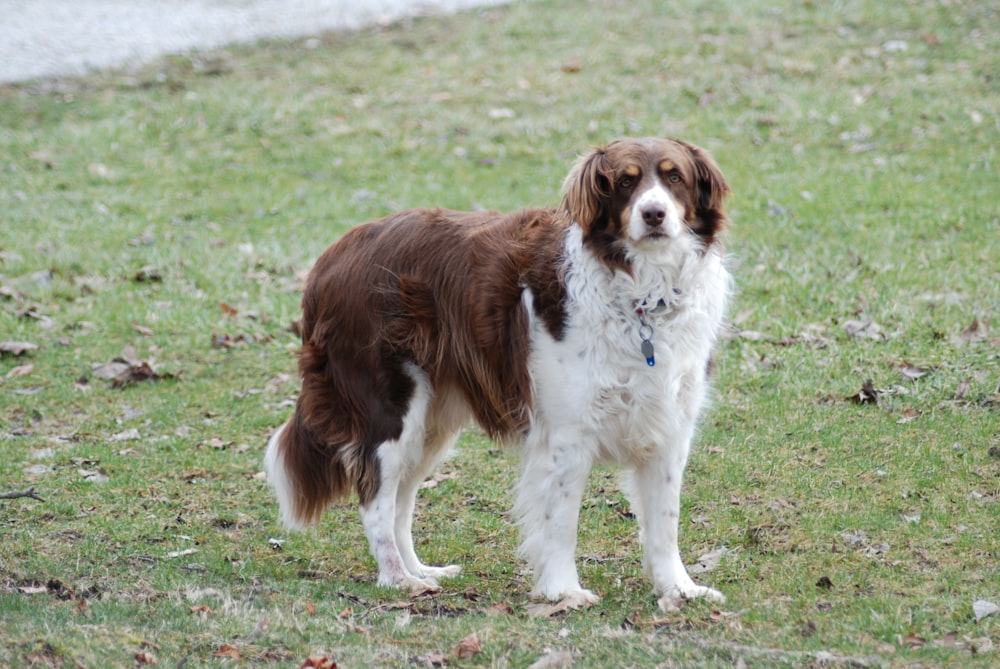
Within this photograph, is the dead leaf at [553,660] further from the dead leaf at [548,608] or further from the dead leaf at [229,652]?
the dead leaf at [229,652]

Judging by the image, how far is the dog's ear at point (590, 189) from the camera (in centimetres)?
475

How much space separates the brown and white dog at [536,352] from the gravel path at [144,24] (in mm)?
13496

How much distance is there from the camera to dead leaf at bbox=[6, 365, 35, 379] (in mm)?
8305

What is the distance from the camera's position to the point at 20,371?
8352 mm

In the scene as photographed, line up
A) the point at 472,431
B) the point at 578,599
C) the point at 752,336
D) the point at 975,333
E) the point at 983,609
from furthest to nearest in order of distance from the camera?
the point at 752,336
the point at 975,333
the point at 472,431
the point at 578,599
the point at 983,609

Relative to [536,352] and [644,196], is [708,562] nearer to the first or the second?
[536,352]

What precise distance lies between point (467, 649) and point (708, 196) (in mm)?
2031

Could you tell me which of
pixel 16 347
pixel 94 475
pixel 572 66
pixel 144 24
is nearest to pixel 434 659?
pixel 94 475

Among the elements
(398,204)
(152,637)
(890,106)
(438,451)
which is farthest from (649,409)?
(890,106)

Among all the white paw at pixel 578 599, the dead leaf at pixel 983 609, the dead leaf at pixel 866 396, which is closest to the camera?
the dead leaf at pixel 983 609

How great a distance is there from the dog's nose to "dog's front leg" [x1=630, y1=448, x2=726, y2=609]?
100 cm

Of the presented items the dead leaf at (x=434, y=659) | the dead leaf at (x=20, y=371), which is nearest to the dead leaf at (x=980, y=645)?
the dead leaf at (x=434, y=659)

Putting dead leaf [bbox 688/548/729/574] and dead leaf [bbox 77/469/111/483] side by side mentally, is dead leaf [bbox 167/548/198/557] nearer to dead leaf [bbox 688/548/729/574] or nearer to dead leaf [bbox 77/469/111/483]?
dead leaf [bbox 77/469/111/483]

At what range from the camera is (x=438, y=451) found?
565 centimetres
